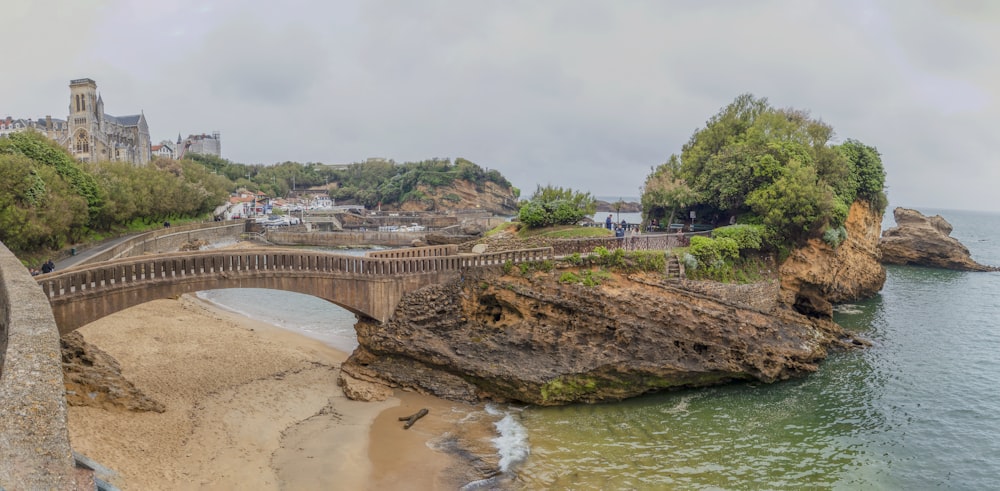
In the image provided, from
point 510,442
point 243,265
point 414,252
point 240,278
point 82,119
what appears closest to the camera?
point 510,442

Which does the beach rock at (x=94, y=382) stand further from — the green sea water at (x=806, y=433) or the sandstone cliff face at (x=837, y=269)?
the sandstone cliff face at (x=837, y=269)

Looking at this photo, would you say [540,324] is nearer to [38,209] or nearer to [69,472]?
[69,472]

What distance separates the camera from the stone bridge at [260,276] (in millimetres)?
17812

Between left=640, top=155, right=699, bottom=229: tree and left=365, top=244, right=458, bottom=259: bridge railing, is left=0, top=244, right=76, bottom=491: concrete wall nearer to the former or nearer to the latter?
left=365, top=244, right=458, bottom=259: bridge railing

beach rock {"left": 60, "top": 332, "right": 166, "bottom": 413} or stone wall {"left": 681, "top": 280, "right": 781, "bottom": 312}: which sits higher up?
stone wall {"left": 681, "top": 280, "right": 781, "bottom": 312}

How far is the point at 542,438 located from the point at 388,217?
8815 cm

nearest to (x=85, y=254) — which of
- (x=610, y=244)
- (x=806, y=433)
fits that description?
(x=610, y=244)

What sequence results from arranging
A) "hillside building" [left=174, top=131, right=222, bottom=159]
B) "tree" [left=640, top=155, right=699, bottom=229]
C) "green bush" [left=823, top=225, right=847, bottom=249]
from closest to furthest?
1. "green bush" [left=823, top=225, right=847, bottom=249]
2. "tree" [left=640, top=155, right=699, bottom=229]
3. "hillside building" [left=174, top=131, right=222, bottom=159]

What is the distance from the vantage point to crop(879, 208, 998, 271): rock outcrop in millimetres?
56000

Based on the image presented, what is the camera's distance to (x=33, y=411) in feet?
22.7

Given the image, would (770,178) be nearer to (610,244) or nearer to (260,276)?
(610,244)

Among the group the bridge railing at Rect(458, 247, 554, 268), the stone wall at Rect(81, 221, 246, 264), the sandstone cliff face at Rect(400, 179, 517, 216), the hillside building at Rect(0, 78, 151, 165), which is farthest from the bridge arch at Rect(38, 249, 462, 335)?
the sandstone cliff face at Rect(400, 179, 517, 216)

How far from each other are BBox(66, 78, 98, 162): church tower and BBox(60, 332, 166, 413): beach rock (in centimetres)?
8433

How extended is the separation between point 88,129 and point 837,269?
4023 inches
